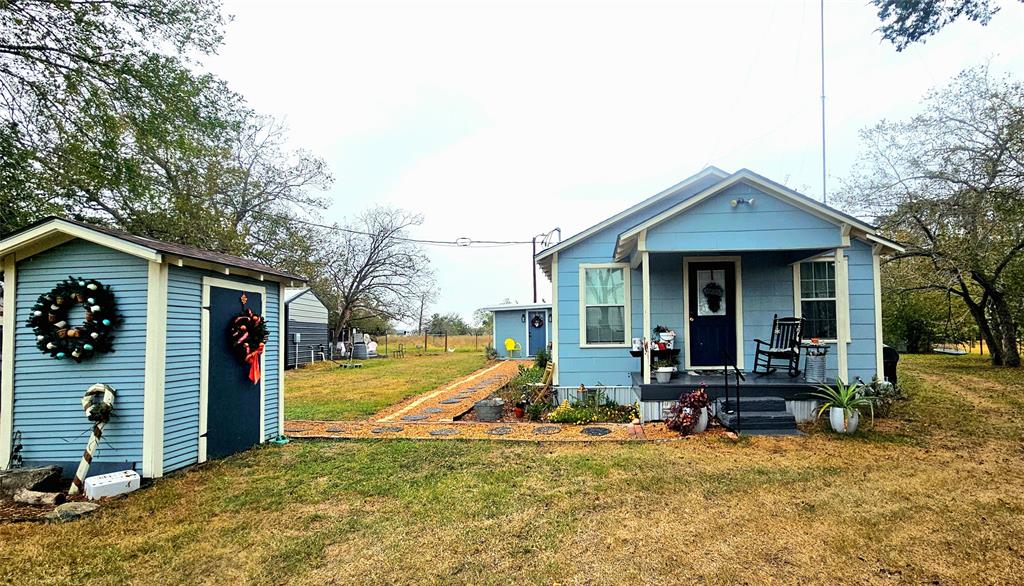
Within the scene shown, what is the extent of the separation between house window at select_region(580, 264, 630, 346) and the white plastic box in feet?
20.1

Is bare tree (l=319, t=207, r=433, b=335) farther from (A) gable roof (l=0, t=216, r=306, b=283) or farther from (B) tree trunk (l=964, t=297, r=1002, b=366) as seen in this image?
(B) tree trunk (l=964, t=297, r=1002, b=366)

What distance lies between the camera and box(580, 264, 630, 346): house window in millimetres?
8094

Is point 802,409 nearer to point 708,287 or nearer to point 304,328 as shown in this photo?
point 708,287

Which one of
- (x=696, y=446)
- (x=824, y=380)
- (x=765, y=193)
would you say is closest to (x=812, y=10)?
(x=765, y=193)

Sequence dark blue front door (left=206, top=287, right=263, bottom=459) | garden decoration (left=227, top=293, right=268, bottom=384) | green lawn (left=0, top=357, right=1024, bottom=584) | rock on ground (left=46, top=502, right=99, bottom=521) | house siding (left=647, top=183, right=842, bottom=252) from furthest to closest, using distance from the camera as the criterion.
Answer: house siding (left=647, top=183, right=842, bottom=252), garden decoration (left=227, top=293, right=268, bottom=384), dark blue front door (left=206, top=287, right=263, bottom=459), rock on ground (left=46, top=502, right=99, bottom=521), green lawn (left=0, top=357, right=1024, bottom=584)

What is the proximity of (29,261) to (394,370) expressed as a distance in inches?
503

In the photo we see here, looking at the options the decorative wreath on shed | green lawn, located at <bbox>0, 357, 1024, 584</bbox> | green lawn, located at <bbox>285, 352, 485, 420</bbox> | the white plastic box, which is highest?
the decorative wreath on shed

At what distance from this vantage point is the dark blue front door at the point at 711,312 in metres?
7.89

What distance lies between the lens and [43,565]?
117 inches

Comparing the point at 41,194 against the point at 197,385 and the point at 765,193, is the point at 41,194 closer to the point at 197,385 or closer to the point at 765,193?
the point at 197,385

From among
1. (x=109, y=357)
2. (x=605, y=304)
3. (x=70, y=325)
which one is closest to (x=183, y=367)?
(x=109, y=357)

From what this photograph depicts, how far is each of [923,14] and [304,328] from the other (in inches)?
783

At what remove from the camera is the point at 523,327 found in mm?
20562

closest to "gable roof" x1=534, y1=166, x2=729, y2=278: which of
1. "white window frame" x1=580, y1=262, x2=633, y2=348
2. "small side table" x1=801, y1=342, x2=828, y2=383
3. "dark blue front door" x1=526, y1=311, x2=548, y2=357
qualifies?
"white window frame" x1=580, y1=262, x2=633, y2=348
